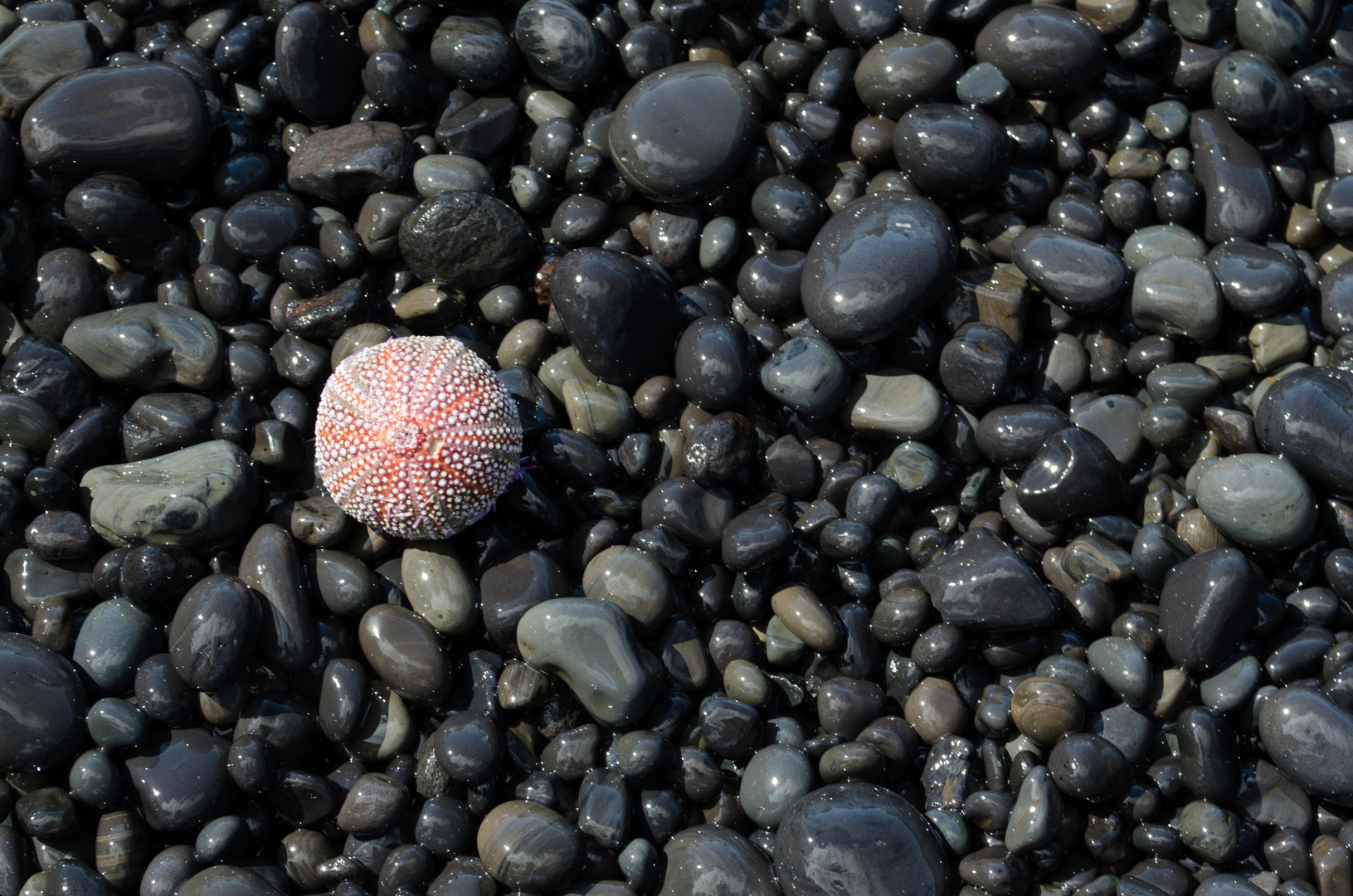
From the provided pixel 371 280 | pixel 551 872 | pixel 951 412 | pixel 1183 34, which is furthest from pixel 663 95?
pixel 551 872

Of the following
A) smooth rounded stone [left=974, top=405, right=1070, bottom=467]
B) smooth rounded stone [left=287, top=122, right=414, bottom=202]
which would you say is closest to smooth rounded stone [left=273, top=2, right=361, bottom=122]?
smooth rounded stone [left=287, top=122, right=414, bottom=202]

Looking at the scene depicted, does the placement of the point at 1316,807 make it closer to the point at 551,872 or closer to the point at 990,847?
the point at 990,847

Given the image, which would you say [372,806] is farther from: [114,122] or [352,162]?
[114,122]

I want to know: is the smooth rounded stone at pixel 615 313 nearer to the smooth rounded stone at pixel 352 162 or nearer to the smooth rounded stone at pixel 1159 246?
the smooth rounded stone at pixel 352 162

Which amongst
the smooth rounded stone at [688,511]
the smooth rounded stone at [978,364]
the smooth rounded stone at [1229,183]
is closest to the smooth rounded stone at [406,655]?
the smooth rounded stone at [688,511]

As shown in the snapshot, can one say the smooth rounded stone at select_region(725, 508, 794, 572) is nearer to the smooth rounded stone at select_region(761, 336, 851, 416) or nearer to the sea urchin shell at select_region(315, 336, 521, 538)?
the smooth rounded stone at select_region(761, 336, 851, 416)

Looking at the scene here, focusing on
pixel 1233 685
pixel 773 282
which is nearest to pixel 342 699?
pixel 773 282
